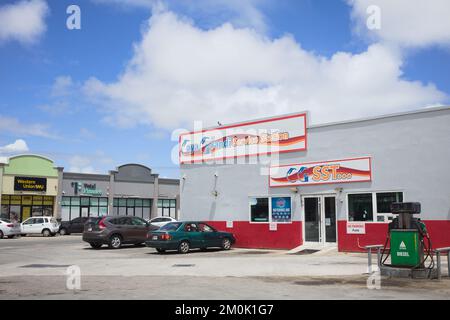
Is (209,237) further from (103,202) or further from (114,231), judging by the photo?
(103,202)

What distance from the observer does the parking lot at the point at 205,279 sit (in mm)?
9672

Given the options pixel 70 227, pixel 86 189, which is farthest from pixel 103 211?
pixel 70 227

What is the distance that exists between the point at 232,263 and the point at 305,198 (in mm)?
6502

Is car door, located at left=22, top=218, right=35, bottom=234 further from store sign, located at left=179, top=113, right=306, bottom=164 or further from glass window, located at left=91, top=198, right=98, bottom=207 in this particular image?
store sign, located at left=179, top=113, right=306, bottom=164

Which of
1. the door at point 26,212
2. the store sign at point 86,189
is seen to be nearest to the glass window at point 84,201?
the store sign at point 86,189

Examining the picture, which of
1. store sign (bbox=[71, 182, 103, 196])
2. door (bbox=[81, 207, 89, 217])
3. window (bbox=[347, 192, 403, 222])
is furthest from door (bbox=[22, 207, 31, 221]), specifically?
window (bbox=[347, 192, 403, 222])

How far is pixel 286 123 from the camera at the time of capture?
22266 mm

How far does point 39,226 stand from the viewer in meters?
37.9

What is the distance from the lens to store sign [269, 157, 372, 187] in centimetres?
1970

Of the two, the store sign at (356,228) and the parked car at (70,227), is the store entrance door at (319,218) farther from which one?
the parked car at (70,227)

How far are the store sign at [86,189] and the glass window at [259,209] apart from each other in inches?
1210
